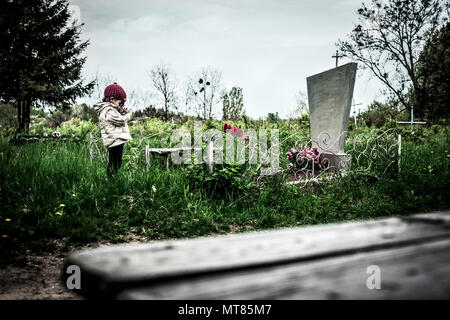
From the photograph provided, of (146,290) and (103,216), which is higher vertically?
(146,290)

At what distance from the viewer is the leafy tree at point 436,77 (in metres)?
15.6

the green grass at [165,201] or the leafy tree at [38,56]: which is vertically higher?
the leafy tree at [38,56]

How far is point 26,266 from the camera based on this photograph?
273 cm

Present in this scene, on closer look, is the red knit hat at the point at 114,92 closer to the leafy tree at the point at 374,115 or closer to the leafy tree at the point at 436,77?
the leafy tree at the point at 436,77

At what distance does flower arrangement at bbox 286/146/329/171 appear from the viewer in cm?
601

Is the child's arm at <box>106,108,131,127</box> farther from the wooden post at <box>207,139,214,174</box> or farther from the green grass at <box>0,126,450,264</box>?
the wooden post at <box>207,139,214,174</box>

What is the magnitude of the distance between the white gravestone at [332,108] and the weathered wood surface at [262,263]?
5.59 meters

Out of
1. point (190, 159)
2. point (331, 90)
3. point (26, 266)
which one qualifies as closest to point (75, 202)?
point (26, 266)

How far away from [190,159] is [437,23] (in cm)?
1654

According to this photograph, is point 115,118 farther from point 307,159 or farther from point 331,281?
point 331,281

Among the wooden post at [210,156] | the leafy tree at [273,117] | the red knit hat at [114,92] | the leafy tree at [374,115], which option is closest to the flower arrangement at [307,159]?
the wooden post at [210,156]

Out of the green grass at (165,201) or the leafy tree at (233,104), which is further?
the leafy tree at (233,104)

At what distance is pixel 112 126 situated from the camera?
5.21 m
